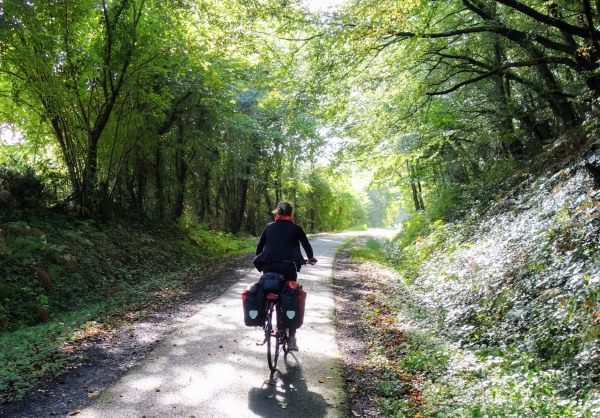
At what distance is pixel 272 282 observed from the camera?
17.6 feet

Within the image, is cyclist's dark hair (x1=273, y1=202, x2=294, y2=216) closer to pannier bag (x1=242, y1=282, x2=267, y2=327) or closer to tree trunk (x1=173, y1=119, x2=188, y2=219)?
pannier bag (x1=242, y1=282, x2=267, y2=327)

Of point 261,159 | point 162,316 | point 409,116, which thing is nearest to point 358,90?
point 409,116

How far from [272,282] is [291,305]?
0.38 metres

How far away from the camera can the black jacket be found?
5645 mm

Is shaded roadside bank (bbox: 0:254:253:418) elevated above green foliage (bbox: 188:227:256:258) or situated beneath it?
situated beneath

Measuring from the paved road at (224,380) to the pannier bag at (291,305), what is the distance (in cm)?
69

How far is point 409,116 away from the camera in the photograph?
1104 centimetres

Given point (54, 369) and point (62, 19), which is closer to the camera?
point (54, 369)

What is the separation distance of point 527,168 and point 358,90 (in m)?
4.72

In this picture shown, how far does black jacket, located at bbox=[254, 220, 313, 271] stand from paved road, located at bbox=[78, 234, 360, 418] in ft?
4.46

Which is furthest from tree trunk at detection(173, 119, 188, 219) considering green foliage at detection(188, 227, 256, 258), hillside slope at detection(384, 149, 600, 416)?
hillside slope at detection(384, 149, 600, 416)

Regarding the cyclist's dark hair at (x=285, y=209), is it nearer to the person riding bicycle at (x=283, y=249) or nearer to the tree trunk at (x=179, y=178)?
the person riding bicycle at (x=283, y=249)

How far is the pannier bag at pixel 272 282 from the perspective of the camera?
17.6ft

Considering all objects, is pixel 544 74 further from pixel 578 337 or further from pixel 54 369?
pixel 54 369
